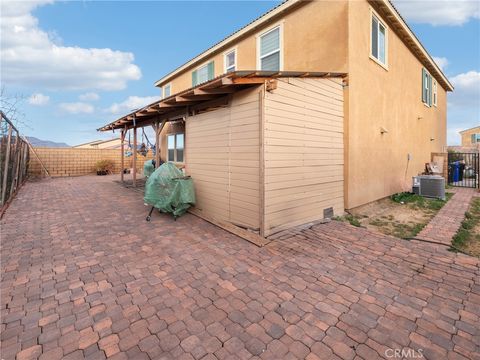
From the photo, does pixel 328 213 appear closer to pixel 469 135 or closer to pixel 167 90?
pixel 167 90

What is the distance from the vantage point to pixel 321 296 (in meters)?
2.99

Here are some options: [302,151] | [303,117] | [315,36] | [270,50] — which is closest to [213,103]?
[303,117]

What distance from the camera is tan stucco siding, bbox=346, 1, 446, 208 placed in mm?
6578

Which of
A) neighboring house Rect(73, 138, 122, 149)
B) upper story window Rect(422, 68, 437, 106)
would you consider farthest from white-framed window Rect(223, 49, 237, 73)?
neighboring house Rect(73, 138, 122, 149)

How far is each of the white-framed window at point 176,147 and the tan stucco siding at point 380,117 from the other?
660 centimetres

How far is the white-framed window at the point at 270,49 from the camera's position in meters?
7.87

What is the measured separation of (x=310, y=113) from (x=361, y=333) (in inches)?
180

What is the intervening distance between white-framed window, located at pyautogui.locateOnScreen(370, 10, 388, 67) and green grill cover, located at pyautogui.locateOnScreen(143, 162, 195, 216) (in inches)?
261

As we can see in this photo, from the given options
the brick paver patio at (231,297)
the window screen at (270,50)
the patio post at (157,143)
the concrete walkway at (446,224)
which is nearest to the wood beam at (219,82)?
the brick paver patio at (231,297)

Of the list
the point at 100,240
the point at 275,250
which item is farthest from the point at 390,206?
the point at 100,240

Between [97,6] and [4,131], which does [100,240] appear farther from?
[97,6]

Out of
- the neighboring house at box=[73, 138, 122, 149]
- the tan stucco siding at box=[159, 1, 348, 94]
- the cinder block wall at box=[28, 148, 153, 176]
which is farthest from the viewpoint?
the neighboring house at box=[73, 138, 122, 149]

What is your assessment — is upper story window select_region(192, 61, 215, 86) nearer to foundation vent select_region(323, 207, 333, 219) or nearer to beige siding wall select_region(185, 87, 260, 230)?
beige siding wall select_region(185, 87, 260, 230)

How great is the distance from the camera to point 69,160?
1614 cm
